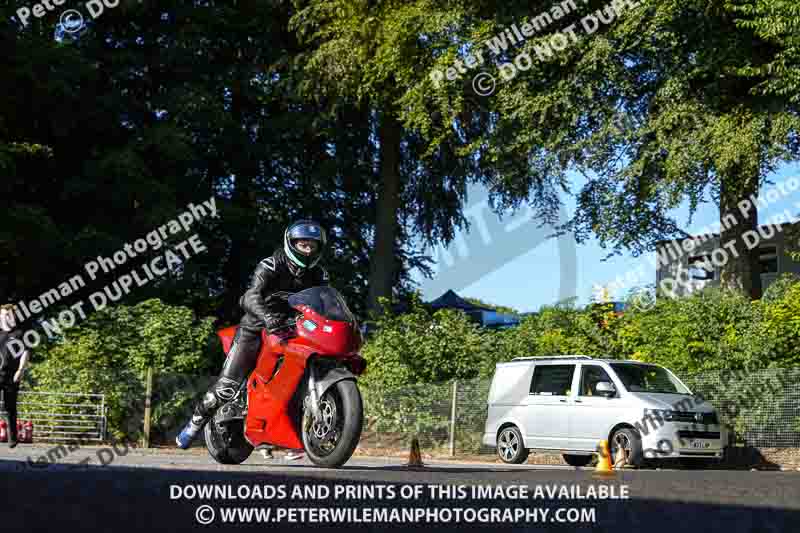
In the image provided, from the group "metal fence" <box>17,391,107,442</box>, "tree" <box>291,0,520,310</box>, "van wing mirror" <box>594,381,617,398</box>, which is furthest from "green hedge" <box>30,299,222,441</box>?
"van wing mirror" <box>594,381,617,398</box>

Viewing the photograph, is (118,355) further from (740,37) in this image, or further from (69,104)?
(740,37)

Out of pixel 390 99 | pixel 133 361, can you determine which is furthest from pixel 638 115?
pixel 133 361

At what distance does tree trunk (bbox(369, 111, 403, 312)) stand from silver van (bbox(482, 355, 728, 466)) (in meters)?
13.9

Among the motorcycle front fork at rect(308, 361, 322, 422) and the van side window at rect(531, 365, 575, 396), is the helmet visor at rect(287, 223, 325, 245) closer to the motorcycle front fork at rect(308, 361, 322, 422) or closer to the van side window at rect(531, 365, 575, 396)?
the motorcycle front fork at rect(308, 361, 322, 422)

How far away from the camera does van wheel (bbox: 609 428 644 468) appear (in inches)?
719

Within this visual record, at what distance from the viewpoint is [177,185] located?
116 feet

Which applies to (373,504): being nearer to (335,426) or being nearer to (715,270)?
(335,426)

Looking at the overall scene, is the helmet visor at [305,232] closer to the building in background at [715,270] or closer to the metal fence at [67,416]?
the metal fence at [67,416]

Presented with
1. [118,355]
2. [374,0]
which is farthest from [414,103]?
[118,355]

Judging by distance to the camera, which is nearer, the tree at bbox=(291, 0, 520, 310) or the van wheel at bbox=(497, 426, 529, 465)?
the van wheel at bbox=(497, 426, 529, 465)

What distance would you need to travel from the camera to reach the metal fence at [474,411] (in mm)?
18688

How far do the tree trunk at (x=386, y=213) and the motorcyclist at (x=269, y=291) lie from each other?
2664cm

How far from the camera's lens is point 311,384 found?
7.93m

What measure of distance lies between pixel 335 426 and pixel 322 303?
0.93m
